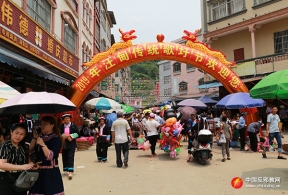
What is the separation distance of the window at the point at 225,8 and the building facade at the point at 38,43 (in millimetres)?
10409

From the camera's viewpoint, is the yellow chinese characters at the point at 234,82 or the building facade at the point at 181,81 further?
the building facade at the point at 181,81

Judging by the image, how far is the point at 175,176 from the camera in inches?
241

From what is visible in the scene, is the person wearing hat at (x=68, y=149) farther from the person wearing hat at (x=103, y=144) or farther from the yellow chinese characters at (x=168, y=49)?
the yellow chinese characters at (x=168, y=49)

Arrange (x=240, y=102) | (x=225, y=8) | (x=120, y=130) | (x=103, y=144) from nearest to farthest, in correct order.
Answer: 1. (x=120, y=130)
2. (x=103, y=144)
3. (x=240, y=102)
4. (x=225, y=8)

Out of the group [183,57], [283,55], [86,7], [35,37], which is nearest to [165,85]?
[86,7]

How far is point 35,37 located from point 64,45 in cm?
412

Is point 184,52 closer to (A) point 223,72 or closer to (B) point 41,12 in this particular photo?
(A) point 223,72

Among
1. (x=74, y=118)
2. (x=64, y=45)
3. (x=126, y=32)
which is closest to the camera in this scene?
(x=74, y=118)

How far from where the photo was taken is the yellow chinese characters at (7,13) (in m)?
7.43

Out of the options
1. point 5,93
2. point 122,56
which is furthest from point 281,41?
point 5,93

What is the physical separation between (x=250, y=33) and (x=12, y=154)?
705 inches

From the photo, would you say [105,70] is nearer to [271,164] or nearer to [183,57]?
[183,57]

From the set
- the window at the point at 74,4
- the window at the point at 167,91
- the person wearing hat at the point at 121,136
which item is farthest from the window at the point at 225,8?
the window at the point at 167,91

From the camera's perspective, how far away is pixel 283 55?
14.4m
